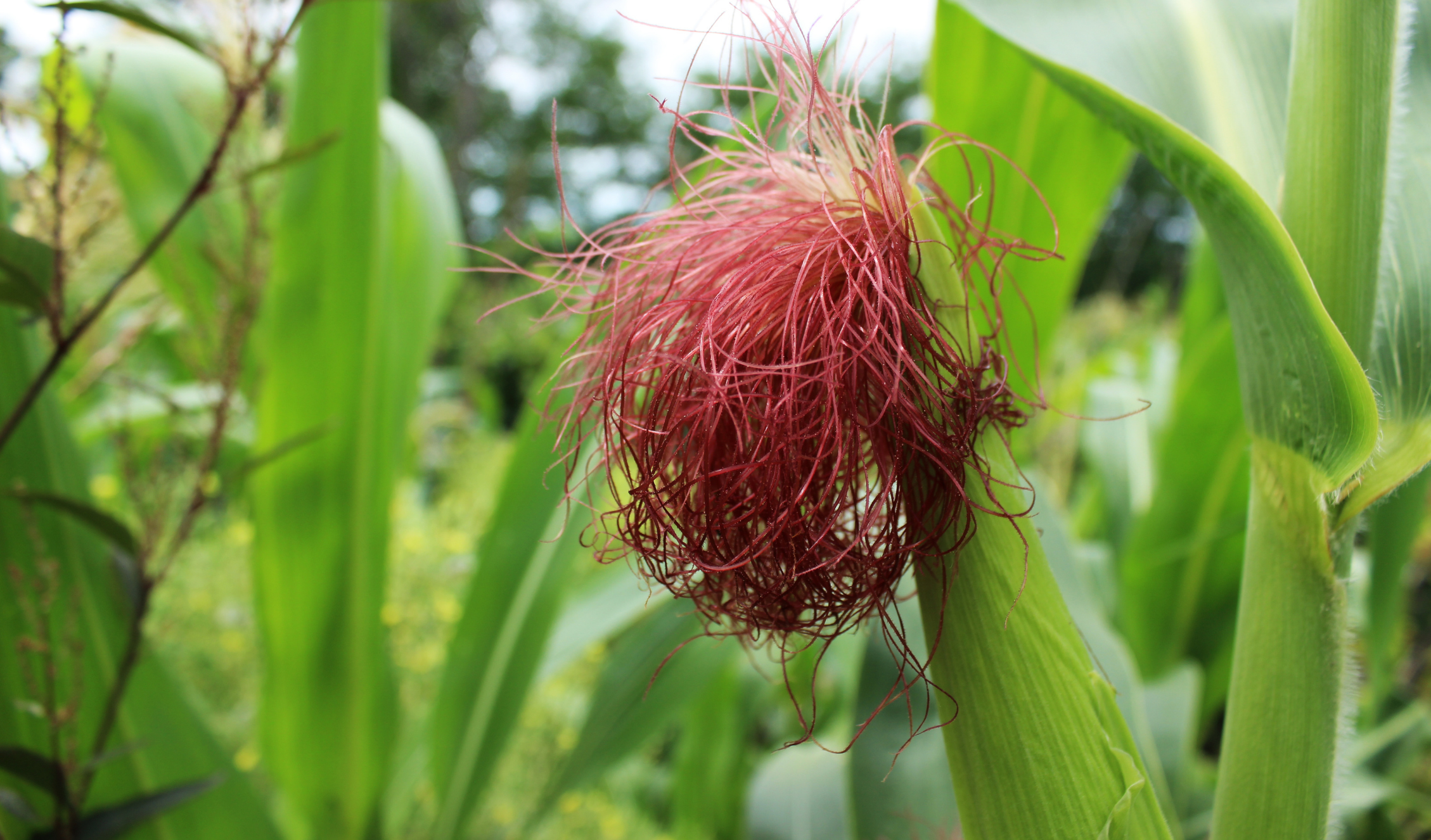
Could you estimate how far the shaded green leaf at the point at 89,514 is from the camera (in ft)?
1.59

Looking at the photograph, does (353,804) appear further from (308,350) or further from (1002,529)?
(1002,529)

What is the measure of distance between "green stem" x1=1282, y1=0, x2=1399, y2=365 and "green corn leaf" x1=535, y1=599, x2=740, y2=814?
0.57 meters

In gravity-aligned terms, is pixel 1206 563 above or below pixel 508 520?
below

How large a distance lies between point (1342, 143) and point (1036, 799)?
0.30 meters

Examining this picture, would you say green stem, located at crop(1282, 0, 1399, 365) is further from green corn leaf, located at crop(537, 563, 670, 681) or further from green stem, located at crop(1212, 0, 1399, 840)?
green corn leaf, located at crop(537, 563, 670, 681)

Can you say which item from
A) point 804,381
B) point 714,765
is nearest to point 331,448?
point 804,381

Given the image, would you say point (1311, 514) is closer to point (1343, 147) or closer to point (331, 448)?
point (1343, 147)

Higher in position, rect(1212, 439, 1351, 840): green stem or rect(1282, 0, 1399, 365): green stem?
rect(1282, 0, 1399, 365): green stem

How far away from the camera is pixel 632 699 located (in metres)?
0.77

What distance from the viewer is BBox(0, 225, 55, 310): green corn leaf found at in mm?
434

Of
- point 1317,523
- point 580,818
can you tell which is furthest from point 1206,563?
point 580,818

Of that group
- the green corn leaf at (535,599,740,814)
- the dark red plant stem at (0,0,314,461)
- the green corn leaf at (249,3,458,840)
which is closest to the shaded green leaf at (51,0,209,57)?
the dark red plant stem at (0,0,314,461)

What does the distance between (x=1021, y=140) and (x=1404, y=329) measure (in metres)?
0.41

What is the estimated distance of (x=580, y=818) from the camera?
119 centimetres
